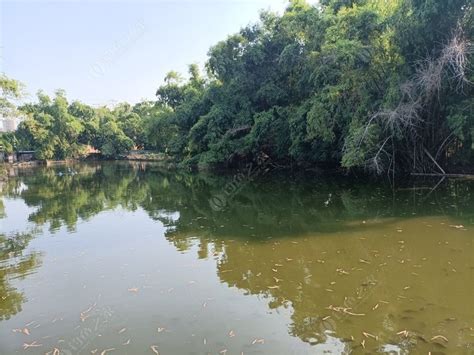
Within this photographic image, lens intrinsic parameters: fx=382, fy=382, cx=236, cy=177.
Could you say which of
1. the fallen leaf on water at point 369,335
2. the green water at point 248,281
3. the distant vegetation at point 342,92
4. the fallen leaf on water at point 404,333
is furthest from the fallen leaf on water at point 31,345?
the distant vegetation at point 342,92

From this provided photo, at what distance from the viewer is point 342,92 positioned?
17.4m

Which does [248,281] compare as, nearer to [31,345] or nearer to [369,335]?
[369,335]

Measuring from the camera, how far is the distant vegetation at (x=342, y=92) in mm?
13711

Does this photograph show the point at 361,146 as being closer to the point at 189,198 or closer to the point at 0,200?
the point at 189,198

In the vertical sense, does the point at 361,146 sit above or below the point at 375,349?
above

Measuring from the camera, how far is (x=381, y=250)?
6531mm

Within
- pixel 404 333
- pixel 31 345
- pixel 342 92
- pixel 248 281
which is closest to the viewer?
pixel 404 333

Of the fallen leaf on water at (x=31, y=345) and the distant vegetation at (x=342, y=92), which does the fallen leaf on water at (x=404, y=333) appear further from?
the distant vegetation at (x=342, y=92)

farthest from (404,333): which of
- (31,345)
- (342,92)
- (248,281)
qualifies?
(342,92)

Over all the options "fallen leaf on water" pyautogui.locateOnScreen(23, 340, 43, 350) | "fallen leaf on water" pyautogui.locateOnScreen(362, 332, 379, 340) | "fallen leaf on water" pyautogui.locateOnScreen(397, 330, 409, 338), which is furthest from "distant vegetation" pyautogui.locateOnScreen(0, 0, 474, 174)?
"fallen leaf on water" pyautogui.locateOnScreen(23, 340, 43, 350)

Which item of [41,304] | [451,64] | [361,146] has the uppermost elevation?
[451,64]

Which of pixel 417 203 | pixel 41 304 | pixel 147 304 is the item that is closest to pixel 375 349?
pixel 147 304

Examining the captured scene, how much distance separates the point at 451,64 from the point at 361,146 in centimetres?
416

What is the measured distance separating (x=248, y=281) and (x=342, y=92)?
45.2ft
